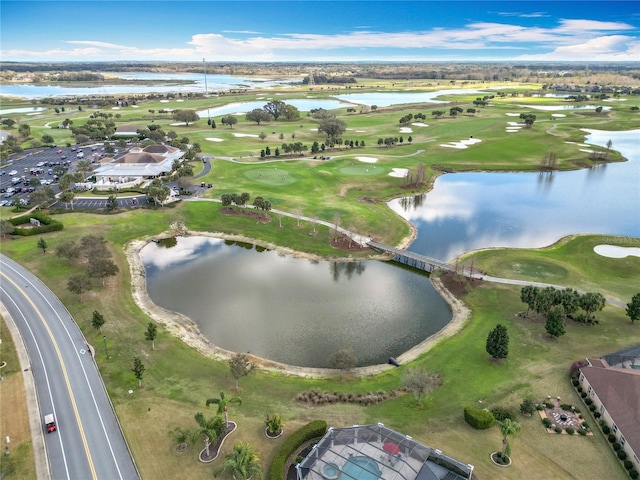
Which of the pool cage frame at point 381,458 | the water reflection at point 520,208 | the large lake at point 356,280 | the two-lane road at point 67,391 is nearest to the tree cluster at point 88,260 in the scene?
the two-lane road at point 67,391

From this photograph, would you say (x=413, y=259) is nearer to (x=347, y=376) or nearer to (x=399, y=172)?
(x=347, y=376)

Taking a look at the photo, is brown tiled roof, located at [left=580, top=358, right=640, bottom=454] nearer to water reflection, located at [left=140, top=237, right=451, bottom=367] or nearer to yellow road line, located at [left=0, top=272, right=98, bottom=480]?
water reflection, located at [left=140, top=237, right=451, bottom=367]

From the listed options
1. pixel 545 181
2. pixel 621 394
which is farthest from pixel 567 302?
pixel 545 181

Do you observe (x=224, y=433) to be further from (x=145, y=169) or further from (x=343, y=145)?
(x=343, y=145)

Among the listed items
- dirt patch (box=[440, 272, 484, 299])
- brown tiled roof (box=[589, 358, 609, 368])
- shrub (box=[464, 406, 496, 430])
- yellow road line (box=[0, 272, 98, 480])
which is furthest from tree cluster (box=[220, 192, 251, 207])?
brown tiled roof (box=[589, 358, 609, 368])

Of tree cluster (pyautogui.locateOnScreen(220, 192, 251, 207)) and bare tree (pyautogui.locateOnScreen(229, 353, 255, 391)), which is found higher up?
tree cluster (pyautogui.locateOnScreen(220, 192, 251, 207))

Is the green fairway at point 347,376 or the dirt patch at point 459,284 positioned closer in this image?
the green fairway at point 347,376

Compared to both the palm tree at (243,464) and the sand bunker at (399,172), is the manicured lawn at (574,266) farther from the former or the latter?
the palm tree at (243,464)
